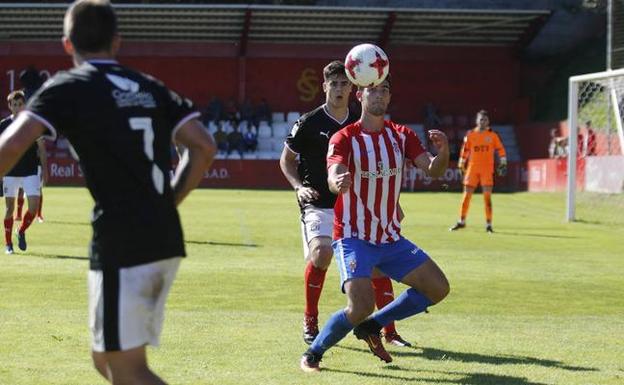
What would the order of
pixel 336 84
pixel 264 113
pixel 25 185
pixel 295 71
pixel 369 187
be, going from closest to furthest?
pixel 369 187, pixel 336 84, pixel 25 185, pixel 264 113, pixel 295 71

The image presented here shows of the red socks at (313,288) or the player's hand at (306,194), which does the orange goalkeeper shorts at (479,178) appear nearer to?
the red socks at (313,288)

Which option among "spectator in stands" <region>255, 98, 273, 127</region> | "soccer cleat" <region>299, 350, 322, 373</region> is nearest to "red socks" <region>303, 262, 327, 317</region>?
"soccer cleat" <region>299, 350, 322, 373</region>

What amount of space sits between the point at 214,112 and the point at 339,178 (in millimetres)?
38290

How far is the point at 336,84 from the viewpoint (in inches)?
352

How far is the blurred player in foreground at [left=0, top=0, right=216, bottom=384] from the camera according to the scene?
4.56 meters

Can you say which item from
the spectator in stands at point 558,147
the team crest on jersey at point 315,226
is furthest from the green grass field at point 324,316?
the spectator in stands at point 558,147

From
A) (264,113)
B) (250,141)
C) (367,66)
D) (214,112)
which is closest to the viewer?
(367,66)

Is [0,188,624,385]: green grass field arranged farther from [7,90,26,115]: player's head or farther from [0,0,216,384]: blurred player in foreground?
[0,0,216,384]: blurred player in foreground

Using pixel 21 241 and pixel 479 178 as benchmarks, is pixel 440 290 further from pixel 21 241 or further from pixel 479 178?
pixel 479 178

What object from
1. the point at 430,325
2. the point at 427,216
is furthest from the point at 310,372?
the point at 427,216

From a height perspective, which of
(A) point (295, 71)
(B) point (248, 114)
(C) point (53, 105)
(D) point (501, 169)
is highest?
(A) point (295, 71)

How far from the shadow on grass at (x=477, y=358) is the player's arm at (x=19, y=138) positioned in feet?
14.9

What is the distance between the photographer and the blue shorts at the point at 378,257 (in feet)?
24.7

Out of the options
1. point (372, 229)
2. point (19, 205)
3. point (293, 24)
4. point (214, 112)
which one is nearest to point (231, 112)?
point (214, 112)
